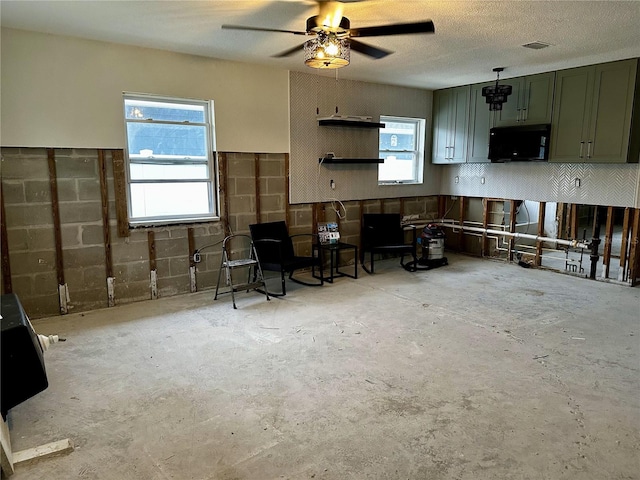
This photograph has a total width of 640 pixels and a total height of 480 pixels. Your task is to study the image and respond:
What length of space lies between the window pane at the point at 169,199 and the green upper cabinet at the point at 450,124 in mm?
3814

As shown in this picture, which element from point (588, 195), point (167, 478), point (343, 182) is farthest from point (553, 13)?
point (167, 478)

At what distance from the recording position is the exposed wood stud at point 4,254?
147 inches

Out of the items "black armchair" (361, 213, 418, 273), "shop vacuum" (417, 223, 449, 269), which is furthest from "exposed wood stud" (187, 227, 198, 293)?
"shop vacuum" (417, 223, 449, 269)

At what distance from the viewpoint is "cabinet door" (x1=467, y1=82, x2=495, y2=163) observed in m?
6.14

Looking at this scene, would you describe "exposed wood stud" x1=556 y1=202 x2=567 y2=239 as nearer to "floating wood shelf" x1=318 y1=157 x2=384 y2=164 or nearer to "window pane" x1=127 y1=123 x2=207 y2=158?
"floating wood shelf" x1=318 y1=157 x2=384 y2=164

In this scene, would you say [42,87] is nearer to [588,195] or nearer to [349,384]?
[349,384]

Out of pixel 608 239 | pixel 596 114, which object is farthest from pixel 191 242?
pixel 608 239

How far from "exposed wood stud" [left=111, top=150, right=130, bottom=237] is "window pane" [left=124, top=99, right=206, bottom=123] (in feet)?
1.44

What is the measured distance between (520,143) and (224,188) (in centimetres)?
Answer: 382

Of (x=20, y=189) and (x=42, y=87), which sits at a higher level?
(x=42, y=87)

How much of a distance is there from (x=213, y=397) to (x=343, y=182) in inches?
153

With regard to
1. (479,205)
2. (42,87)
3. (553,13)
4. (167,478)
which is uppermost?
(553,13)

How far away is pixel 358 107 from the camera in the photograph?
5988mm

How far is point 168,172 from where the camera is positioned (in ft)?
15.1
